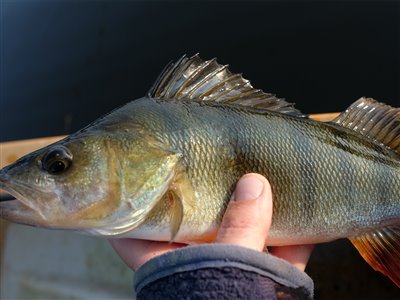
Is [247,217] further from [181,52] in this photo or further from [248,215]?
[181,52]

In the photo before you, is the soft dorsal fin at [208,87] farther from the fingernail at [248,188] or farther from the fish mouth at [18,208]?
the fish mouth at [18,208]

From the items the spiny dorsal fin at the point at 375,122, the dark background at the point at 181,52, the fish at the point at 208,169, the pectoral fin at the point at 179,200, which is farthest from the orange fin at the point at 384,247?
the dark background at the point at 181,52

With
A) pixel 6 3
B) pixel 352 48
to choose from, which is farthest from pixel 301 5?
pixel 6 3

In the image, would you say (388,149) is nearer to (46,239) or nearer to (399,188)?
(399,188)

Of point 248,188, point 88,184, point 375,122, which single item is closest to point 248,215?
point 248,188

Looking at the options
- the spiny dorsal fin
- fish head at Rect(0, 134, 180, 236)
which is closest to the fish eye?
fish head at Rect(0, 134, 180, 236)

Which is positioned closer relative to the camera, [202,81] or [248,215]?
[248,215]

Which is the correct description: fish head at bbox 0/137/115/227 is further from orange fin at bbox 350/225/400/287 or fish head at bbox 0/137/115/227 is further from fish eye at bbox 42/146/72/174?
orange fin at bbox 350/225/400/287
